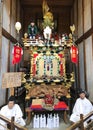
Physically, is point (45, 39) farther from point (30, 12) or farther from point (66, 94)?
point (30, 12)

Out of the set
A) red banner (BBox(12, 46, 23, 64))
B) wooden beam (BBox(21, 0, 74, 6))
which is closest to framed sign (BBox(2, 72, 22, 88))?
red banner (BBox(12, 46, 23, 64))

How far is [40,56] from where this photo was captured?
257 inches

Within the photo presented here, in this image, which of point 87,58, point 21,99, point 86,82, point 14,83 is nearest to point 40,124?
point 14,83

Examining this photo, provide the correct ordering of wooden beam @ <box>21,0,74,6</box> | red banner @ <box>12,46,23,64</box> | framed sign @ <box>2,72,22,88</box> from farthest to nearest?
wooden beam @ <box>21,0,74,6</box>, red banner @ <box>12,46,23,64</box>, framed sign @ <box>2,72,22,88</box>

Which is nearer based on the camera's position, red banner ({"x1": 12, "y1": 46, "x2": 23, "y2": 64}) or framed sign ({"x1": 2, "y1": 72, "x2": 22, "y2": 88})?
framed sign ({"x1": 2, "y1": 72, "x2": 22, "y2": 88})

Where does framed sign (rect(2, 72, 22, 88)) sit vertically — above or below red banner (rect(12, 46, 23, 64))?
below

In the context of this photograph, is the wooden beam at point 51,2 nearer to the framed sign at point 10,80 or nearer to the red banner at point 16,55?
the red banner at point 16,55

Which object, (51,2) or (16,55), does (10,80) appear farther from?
(51,2)

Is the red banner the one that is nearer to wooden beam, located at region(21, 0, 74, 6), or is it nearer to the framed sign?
the framed sign

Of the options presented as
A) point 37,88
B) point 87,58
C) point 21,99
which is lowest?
point 21,99

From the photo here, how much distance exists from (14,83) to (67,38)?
A: 10.3 feet

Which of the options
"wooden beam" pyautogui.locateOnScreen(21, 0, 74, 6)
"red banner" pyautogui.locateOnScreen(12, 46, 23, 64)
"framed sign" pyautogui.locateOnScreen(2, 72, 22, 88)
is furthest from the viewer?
"wooden beam" pyautogui.locateOnScreen(21, 0, 74, 6)

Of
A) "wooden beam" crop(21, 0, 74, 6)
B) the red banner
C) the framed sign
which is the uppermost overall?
"wooden beam" crop(21, 0, 74, 6)

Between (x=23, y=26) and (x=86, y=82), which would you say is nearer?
(x=86, y=82)
